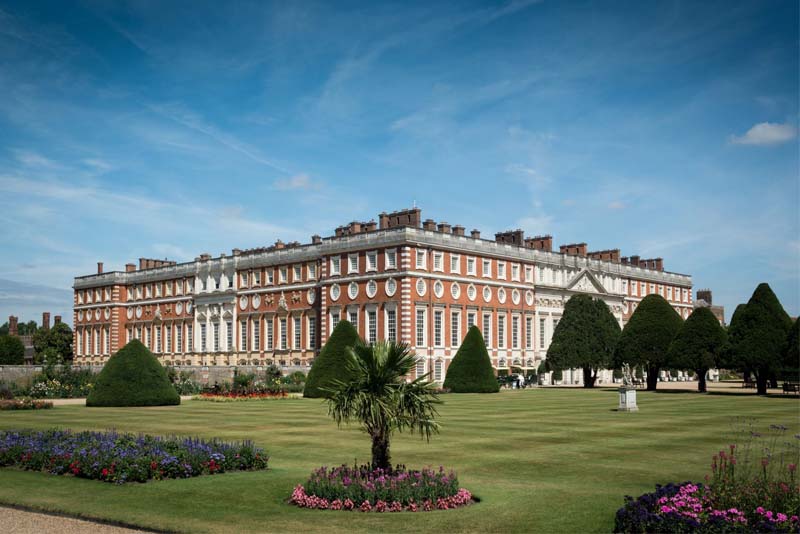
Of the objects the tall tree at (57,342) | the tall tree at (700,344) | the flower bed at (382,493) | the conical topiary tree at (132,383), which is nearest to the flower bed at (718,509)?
the flower bed at (382,493)

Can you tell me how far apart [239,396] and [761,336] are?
98.2ft

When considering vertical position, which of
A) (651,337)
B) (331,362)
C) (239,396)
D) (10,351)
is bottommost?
(239,396)

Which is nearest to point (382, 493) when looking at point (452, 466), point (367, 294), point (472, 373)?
point (452, 466)

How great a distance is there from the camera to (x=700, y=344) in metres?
50.9

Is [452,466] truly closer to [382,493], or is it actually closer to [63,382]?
[382,493]

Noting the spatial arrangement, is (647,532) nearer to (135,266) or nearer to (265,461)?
(265,461)

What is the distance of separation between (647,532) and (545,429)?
13.8 metres

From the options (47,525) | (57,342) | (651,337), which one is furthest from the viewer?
(57,342)

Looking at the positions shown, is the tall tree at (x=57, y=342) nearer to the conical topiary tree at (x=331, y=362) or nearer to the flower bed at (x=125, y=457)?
the conical topiary tree at (x=331, y=362)

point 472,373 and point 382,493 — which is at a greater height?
point 382,493

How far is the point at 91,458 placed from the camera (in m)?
15.2

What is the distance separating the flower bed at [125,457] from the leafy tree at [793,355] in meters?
38.4

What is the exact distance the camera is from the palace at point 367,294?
2432 inches

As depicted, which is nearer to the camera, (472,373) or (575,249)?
(472,373)
